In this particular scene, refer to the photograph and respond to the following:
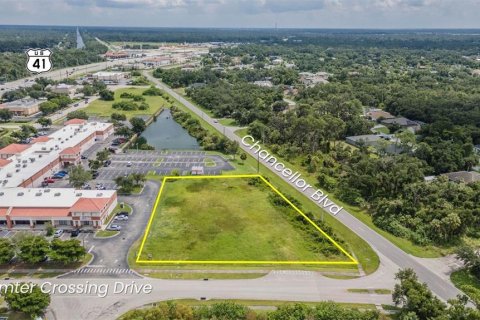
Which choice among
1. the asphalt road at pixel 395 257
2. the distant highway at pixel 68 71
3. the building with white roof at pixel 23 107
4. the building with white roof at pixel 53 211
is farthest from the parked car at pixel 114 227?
the distant highway at pixel 68 71

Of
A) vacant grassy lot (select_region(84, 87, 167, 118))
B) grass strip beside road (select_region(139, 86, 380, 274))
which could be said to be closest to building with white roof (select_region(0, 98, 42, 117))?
vacant grassy lot (select_region(84, 87, 167, 118))

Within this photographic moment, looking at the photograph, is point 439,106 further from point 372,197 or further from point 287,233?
point 287,233

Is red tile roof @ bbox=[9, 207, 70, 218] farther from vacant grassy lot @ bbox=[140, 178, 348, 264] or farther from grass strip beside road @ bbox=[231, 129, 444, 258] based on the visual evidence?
grass strip beside road @ bbox=[231, 129, 444, 258]

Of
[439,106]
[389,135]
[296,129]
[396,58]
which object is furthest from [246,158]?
[396,58]

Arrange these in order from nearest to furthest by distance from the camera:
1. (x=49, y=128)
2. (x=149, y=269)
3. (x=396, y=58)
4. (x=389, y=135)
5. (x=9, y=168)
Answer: (x=149, y=269), (x=9, y=168), (x=389, y=135), (x=49, y=128), (x=396, y=58)

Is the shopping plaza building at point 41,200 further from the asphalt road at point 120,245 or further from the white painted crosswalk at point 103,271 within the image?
the white painted crosswalk at point 103,271

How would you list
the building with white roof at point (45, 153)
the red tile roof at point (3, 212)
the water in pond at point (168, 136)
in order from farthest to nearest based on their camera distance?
the water in pond at point (168, 136) < the building with white roof at point (45, 153) < the red tile roof at point (3, 212)

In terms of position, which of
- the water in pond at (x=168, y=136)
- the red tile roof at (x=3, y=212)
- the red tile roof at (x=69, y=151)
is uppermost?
the red tile roof at (x=69, y=151)

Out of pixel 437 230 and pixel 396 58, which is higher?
pixel 396 58
